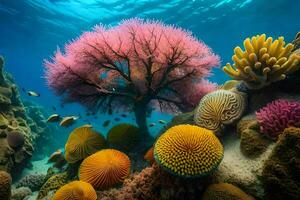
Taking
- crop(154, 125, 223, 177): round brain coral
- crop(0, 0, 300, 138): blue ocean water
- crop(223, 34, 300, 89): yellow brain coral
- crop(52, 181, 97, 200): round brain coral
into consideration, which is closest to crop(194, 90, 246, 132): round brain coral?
crop(223, 34, 300, 89): yellow brain coral

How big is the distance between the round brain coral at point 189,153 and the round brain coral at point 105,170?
1.12 m

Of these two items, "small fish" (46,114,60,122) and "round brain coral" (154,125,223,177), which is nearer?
"round brain coral" (154,125,223,177)

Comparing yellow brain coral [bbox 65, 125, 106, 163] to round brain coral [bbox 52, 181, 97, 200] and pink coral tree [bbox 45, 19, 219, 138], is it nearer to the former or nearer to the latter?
pink coral tree [bbox 45, 19, 219, 138]

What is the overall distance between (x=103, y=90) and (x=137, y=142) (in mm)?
1597

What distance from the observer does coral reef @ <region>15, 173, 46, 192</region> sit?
8070mm

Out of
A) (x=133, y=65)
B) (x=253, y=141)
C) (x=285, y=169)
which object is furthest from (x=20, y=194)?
(x=285, y=169)

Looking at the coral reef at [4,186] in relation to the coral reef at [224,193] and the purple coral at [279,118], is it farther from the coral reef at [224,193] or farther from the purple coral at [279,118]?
the purple coral at [279,118]

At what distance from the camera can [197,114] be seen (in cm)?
517

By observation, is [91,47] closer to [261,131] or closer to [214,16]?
[261,131]

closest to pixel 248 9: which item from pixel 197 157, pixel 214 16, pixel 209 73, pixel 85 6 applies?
pixel 214 16

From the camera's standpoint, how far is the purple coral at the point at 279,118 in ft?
12.5

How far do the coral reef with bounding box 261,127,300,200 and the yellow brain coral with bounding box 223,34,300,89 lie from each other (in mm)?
1454

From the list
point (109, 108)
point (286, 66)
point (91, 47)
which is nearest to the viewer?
point (286, 66)

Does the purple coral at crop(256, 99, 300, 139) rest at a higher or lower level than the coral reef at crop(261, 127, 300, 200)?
higher
